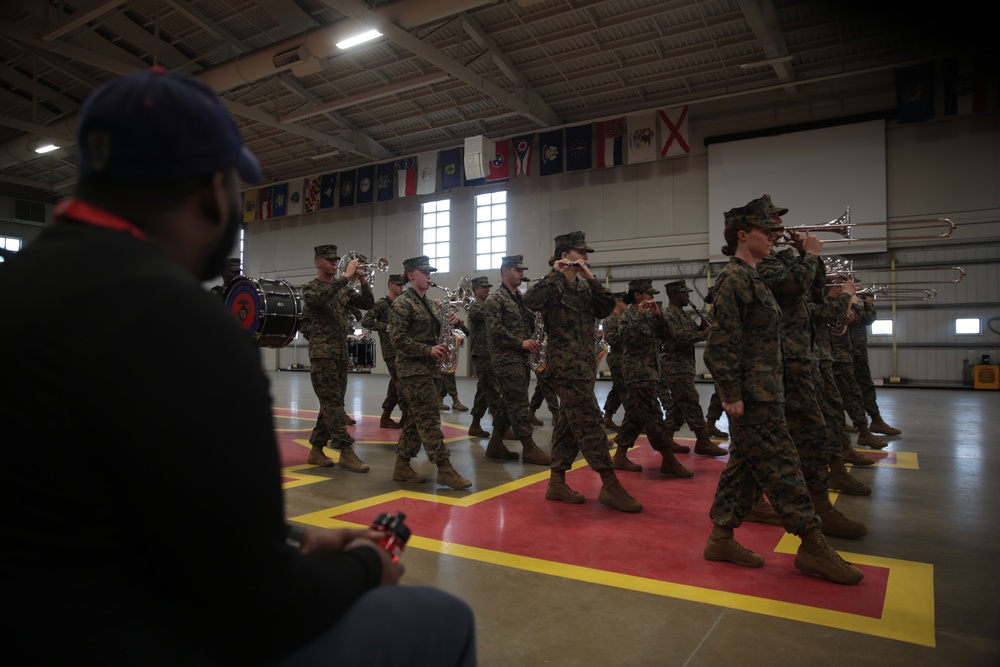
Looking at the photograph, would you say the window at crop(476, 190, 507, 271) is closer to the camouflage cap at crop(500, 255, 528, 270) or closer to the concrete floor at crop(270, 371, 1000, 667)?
the camouflage cap at crop(500, 255, 528, 270)

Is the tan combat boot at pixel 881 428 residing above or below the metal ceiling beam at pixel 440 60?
below

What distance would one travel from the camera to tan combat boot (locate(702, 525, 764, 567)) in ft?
12.3

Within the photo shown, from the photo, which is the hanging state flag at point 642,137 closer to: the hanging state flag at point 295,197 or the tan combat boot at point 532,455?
the hanging state flag at point 295,197

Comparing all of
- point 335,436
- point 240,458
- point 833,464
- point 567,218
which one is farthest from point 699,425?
point 567,218

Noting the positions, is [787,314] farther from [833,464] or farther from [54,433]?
[54,433]

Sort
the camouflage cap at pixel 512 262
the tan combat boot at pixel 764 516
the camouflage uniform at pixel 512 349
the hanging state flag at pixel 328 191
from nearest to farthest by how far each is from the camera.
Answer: the tan combat boot at pixel 764 516 → the camouflage uniform at pixel 512 349 → the camouflage cap at pixel 512 262 → the hanging state flag at pixel 328 191

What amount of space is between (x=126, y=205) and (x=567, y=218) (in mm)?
21276

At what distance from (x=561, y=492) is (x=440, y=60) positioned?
13.1m

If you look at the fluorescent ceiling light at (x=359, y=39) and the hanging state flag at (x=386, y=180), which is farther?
the hanging state flag at (x=386, y=180)

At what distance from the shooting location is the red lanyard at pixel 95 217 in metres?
1.00

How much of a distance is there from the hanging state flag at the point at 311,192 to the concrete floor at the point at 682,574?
20.8m

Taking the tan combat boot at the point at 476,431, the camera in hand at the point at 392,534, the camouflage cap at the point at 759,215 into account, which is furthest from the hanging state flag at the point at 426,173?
the camera in hand at the point at 392,534

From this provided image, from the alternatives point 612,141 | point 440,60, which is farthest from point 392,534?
point 612,141

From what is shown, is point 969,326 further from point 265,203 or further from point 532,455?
point 265,203
